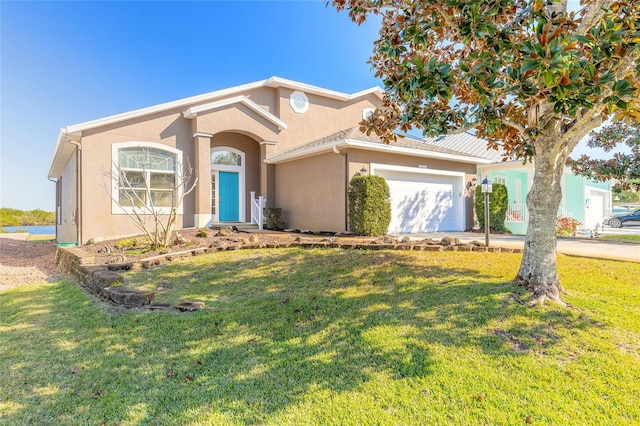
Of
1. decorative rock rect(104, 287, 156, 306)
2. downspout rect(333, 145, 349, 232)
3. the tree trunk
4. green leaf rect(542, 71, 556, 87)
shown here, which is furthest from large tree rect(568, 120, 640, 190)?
decorative rock rect(104, 287, 156, 306)

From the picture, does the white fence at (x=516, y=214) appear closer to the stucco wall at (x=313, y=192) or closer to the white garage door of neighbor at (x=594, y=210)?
the white garage door of neighbor at (x=594, y=210)

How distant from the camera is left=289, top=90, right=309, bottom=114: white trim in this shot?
16219 mm

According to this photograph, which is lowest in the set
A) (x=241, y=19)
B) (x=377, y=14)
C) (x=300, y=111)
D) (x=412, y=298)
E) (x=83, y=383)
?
(x=83, y=383)

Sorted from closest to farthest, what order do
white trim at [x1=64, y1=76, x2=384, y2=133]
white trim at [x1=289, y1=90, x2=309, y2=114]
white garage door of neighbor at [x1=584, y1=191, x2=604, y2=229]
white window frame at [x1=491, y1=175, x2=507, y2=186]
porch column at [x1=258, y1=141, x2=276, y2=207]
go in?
white trim at [x1=64, y1=76, x2=384, y2=133]
porch column at [x1=258, y1=141, x2=276, y2=207]
white trim at [x1=289, y1=90, x2=309, y2=114]
white window frame at [x1=491, y1=175, x2=507, y2=186]
white garage door of neighbor at [x1=584, y1=191, x2=604, y2=229]

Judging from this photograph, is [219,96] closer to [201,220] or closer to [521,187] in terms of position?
[201,220]

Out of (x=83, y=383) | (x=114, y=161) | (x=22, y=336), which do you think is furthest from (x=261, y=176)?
(x=83, y=383)

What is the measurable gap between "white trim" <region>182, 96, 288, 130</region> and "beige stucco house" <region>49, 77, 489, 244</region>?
43 millimetres

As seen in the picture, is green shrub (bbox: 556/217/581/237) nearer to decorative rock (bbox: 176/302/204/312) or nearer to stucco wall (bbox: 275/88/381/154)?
stucco wall (bbox: 275/88/381/154)

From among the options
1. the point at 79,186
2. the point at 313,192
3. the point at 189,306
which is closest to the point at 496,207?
the point at 313,192

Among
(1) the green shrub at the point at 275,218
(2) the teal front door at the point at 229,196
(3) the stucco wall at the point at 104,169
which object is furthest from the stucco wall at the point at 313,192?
(3) the stucco wall at the point at 104,169

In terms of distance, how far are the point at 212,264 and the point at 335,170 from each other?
592 centimetres

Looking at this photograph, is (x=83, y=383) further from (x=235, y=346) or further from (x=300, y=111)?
(x=300, y=111)

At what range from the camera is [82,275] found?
24.9 ft

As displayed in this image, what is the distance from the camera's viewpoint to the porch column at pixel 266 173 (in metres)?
14.9
